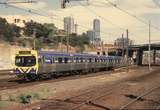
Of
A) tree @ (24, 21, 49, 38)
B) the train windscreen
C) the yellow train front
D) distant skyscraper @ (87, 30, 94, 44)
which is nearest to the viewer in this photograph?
the yellow train front

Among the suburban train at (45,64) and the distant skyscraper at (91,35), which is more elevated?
the distant skyscraper at (91,35)

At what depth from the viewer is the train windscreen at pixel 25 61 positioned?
1568 inches

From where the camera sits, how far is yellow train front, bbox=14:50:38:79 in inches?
1564

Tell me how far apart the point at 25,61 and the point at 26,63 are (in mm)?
226

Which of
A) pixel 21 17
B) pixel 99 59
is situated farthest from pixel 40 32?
pixel 99 59

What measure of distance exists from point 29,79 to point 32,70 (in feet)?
8.56

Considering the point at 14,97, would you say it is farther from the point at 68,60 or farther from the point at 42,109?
the point at 68,60

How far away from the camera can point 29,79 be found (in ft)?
138

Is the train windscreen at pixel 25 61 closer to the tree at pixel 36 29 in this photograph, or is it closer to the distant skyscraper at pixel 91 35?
the tree at pixel 36 29

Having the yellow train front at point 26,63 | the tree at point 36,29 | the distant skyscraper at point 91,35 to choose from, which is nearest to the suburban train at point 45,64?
the yellow train front at point 26,63

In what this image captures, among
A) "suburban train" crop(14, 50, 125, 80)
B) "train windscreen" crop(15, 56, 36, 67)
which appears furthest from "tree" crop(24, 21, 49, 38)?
"train windscreen" crop(15, 56, 36, 67)

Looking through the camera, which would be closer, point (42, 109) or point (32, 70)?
point (42, 109)

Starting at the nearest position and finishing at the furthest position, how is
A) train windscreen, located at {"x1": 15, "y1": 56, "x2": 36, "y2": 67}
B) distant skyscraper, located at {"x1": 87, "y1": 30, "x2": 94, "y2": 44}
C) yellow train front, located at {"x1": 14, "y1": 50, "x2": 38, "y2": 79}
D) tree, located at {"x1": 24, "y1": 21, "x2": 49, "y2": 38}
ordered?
yellow train front, located at {"x1": 14, "y1": 50, "x2": 38, "y2": 79}
train windscreen, located at {"x1": 15, "y1": 56, "x2": 36, "y2": 67}
tree, located at {"x1": 24, "y1": 21, "x2": 49, "y2": 38}
distant skyscraper, located at {"x1": 87, "y1": 30, "x2": 94, "y2": 44}

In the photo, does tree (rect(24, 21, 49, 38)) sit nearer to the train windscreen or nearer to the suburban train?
the suburban train
